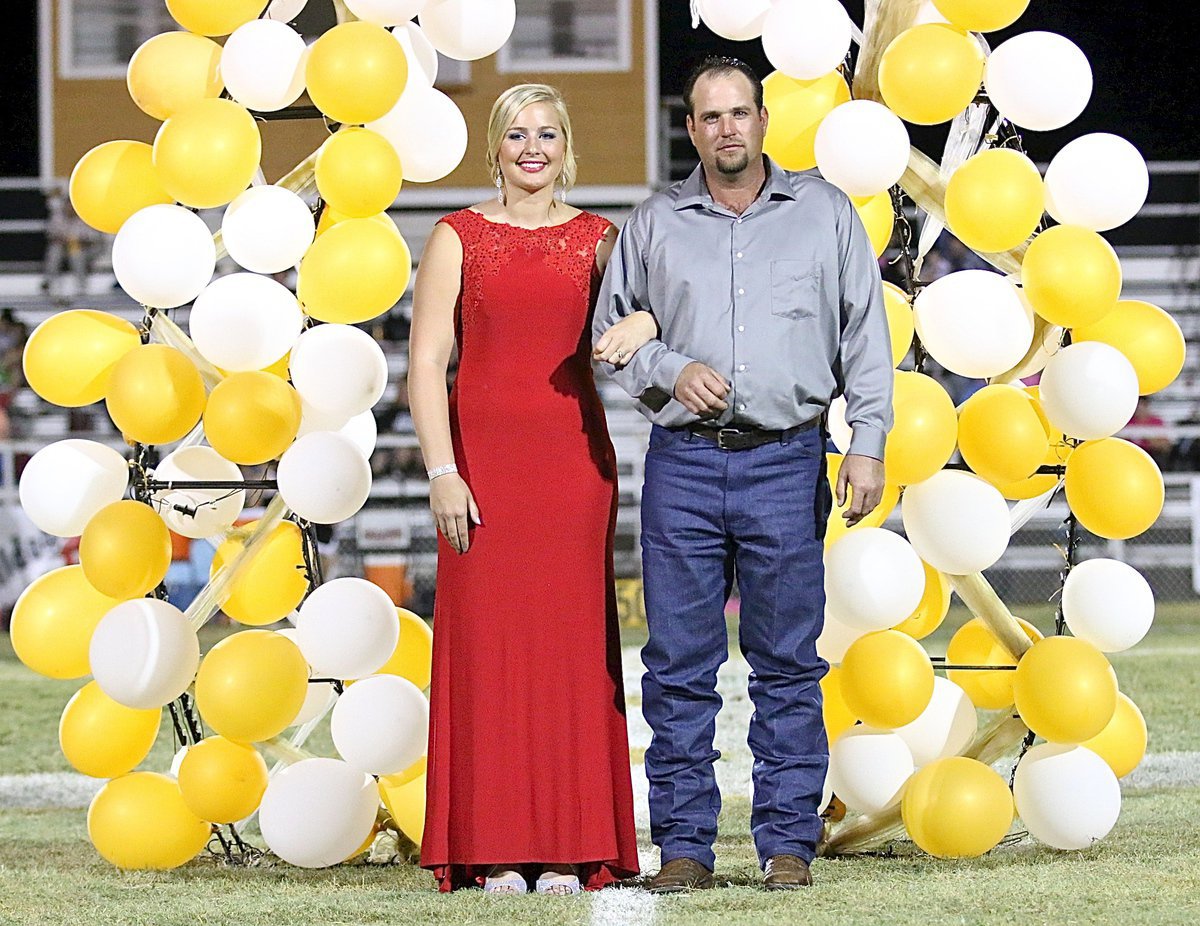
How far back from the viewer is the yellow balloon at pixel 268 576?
4066mm

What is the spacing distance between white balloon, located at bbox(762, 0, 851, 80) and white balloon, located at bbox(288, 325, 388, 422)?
1041 millimetres

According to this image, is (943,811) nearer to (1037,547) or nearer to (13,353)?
(1037,547)

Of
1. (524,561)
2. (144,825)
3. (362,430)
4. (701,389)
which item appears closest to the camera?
(701,389)

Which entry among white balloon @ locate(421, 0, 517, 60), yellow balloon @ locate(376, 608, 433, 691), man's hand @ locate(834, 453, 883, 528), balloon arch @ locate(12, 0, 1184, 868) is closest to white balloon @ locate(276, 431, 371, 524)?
balloon arch @ locate(12, 0, 1184, 868)

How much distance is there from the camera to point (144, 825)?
3.81 meters

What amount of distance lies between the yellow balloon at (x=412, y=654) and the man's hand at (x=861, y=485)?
1.15m

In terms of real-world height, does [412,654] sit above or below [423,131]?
below

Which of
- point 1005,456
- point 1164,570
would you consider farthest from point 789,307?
point 1164,570

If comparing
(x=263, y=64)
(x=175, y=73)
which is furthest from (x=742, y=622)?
(x=175, y=73)

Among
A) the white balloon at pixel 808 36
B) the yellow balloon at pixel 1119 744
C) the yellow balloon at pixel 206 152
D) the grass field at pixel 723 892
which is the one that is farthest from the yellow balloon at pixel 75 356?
the yellow balloon at pixel 1119 744

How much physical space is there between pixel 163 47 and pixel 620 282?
3.92ft

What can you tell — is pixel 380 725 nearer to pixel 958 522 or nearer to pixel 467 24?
pixel 958 522

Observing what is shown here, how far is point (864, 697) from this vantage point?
3.73m

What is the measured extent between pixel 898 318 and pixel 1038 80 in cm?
56
